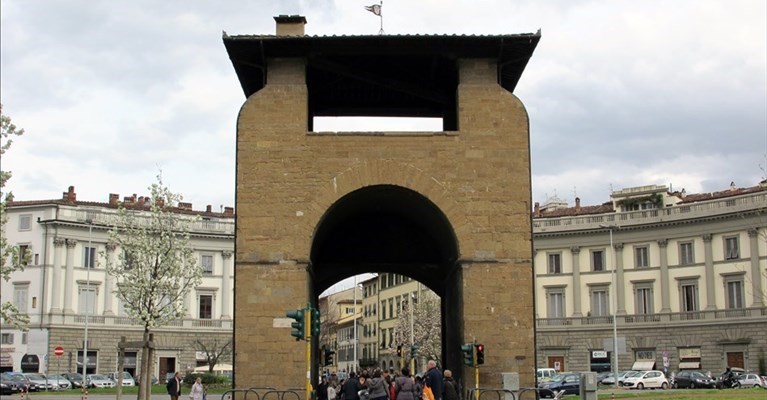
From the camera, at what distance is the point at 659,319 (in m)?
71.0

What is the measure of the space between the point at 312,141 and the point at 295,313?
592 centimetres

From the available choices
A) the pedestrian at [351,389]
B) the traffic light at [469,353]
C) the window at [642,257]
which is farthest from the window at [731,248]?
the traffic light at [469,353]

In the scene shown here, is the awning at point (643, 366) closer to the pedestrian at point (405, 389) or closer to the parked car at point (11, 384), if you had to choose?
the parked car at point (11, 384)

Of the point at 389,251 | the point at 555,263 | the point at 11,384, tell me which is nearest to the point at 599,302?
the point at 555,263

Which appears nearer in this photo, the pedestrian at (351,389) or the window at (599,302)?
the pedestrian at (351,389)

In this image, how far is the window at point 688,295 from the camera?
69.7 meters

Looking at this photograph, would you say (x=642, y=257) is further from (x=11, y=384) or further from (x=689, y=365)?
(x=11, y=384)

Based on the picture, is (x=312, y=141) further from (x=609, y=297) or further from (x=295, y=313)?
(x=609, y=297)

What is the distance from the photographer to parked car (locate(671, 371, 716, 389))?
56.7 meters

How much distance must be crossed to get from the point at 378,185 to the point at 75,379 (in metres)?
47.0

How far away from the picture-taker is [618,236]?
74.2 metres

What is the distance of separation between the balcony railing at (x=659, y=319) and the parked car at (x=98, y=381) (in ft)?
95.1

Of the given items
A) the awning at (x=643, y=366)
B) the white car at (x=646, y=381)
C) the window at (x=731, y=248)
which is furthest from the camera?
the awning at (x=643, y=366)

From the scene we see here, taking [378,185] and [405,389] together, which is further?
[378,185]
